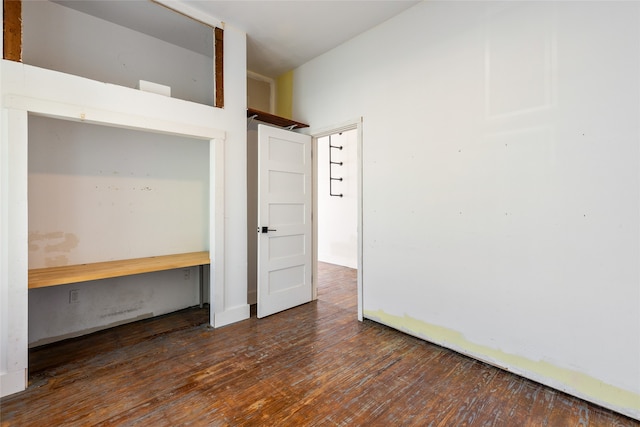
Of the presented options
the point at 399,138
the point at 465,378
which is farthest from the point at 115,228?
the point at 465,378

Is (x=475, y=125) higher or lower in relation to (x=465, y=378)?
higher

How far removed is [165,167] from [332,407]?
2893 mm

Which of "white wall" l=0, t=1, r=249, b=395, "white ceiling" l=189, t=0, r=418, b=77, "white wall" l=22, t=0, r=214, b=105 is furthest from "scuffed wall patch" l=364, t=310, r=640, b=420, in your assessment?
"white wall" l=22, t=0, r=214, b=105

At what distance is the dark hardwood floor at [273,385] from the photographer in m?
1.79

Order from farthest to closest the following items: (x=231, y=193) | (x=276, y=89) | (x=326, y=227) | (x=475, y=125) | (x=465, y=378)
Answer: (x=326, y=227) < (x=276, y=89) < (x=231, y=193) < (x=475, y=125) < (x=465, y=378)

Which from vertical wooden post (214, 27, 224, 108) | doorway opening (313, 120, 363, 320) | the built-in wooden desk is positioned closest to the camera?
the built-in wooden desk

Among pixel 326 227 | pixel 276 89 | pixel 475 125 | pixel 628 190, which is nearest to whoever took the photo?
pixel 628 190

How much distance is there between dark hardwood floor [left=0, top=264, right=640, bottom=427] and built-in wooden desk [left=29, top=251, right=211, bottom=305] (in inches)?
26.4

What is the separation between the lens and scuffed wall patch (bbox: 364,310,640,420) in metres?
1.84

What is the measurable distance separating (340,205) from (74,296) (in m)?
4.33

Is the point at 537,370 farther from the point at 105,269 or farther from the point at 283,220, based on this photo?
the point at 105,269

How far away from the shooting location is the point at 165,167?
3.34 m

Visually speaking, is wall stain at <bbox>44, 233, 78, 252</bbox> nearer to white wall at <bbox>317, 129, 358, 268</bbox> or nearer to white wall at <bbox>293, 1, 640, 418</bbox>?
white wall at <bbox>293, 1, 640, 418</bbox>

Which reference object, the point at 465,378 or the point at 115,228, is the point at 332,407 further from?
the point at 115,228
